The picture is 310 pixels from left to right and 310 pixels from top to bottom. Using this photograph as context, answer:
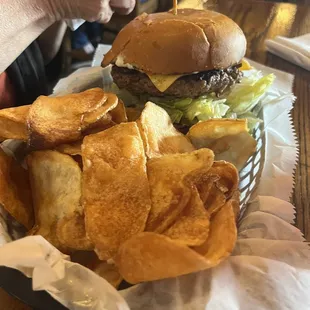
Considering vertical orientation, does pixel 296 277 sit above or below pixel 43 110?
below

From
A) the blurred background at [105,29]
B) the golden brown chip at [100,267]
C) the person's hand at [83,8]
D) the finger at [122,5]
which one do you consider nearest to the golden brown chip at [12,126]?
the golden brown chip at [100,267]

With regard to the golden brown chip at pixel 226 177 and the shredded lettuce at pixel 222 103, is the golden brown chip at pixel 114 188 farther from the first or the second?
the shredded lettuce at pixel 222 103

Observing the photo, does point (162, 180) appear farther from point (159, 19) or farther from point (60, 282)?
point (159, 19)

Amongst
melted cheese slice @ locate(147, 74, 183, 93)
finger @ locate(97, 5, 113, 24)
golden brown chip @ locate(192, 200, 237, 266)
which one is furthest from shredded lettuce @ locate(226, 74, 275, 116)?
golden brown chip @ locate(192, 200, 237, 266)

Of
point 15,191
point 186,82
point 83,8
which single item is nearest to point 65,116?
point 15,191

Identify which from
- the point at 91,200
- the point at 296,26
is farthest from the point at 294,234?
the point at 296,26
